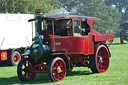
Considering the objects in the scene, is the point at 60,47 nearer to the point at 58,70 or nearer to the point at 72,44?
the point at 72,44

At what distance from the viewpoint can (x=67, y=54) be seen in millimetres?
12211

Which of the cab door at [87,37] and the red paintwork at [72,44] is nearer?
the red paintwork at [72,44]

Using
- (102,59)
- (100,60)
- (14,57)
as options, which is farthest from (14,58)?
(100,60)

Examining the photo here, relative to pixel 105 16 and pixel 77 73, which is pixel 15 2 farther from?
pixel 105 16

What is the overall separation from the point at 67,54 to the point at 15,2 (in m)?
22.4

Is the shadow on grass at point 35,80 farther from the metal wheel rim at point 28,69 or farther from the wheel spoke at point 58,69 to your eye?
the wheel spoke at point 58,69

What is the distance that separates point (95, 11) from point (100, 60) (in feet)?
182

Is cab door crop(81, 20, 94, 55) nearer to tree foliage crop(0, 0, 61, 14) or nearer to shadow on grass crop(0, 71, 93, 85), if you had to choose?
shadow on grass crop(0, 71, 93, 85)

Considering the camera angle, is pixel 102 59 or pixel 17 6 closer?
pixel 102 59

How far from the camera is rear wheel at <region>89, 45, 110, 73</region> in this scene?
13.0 metres

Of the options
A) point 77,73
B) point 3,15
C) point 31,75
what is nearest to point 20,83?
point 31,75

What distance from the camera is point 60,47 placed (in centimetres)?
1214

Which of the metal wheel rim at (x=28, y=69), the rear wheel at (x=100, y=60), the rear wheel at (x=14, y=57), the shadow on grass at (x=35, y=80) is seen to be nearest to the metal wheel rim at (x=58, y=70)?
the shadow on grass at (x=35, y=80)

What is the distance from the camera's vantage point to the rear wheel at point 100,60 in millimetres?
13039
